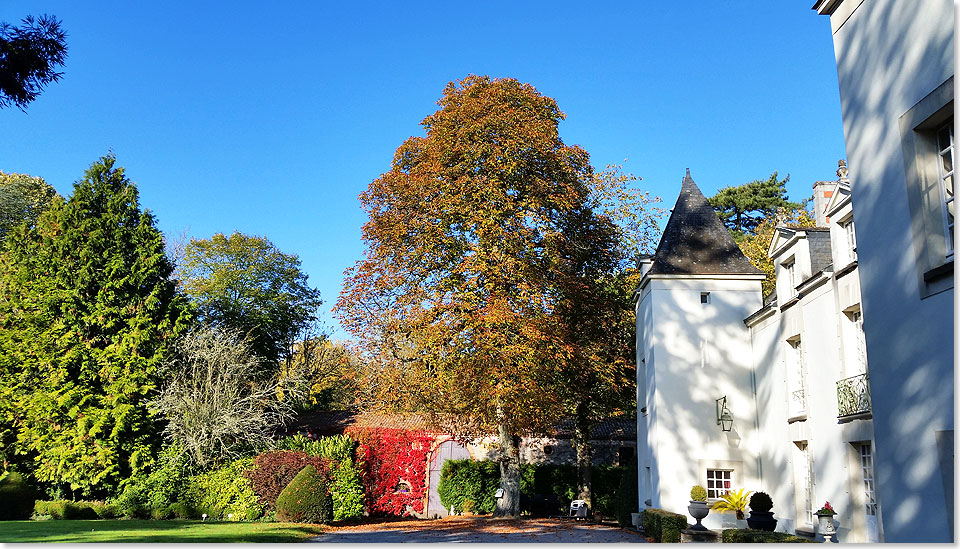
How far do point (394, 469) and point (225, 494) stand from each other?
5898 mm

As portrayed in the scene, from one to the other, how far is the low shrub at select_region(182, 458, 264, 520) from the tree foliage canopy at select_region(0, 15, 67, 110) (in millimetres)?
17363

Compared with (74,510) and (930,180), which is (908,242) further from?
(74,510)

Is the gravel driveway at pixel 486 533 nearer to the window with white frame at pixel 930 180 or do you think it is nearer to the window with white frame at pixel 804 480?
the window with white frame at pixel 804 480

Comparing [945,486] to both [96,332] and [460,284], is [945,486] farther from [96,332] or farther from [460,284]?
[96,332]

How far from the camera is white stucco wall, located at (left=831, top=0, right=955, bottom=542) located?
6.07 metres

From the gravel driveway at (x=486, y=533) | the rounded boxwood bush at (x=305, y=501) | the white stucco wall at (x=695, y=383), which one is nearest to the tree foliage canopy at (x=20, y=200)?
the rounded boxwood bush at (x=305, y=501)

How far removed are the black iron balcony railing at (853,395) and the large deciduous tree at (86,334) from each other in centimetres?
2091

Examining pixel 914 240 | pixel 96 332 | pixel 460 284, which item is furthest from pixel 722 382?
pixel 96 332

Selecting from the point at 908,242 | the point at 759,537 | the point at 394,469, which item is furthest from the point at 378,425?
the point at 908,242

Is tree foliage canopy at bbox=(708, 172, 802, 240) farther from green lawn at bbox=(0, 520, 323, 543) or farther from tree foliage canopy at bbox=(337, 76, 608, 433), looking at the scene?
green lawn at bbox=(0, 520, 323, 543)

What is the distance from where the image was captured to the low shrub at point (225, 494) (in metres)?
22.7

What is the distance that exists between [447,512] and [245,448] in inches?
304

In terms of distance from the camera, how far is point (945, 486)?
598 centimetres

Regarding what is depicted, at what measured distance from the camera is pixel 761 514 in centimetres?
1390
